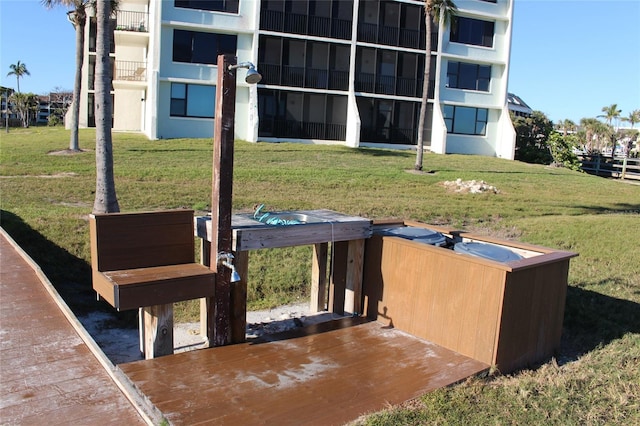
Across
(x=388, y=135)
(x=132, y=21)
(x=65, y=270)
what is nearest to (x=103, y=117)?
(x=65, y=270)

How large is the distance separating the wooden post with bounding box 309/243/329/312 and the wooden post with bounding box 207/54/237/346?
1.82 m

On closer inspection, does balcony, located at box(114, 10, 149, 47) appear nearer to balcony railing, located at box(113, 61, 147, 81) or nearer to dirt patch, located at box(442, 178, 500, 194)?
balcony railing, located at box(113, 61, 147, 81)

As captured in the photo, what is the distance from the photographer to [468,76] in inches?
1280

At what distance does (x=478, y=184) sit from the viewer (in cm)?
1792

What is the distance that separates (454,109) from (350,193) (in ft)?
60.7

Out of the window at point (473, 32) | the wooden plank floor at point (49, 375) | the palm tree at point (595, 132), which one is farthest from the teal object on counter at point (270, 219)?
the palm tree at point (595, 132)

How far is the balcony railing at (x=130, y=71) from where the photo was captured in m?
30.2

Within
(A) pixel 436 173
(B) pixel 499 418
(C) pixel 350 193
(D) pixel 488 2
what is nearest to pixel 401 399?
(B) pixel 499 418

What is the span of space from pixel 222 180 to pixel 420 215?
8886 millimetres

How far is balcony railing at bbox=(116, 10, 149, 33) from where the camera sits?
29.6 m

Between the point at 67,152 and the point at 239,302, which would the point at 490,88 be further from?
the point at 239,302

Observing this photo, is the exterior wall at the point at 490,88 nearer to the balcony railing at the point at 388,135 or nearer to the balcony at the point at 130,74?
the balcony railing at the point at 388,135

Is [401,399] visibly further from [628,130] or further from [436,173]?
[628,130]

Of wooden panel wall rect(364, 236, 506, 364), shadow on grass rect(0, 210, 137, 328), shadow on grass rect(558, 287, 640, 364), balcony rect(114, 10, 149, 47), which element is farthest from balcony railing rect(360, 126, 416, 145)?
wooden panel wall rect(364, 236, 506, 364)
